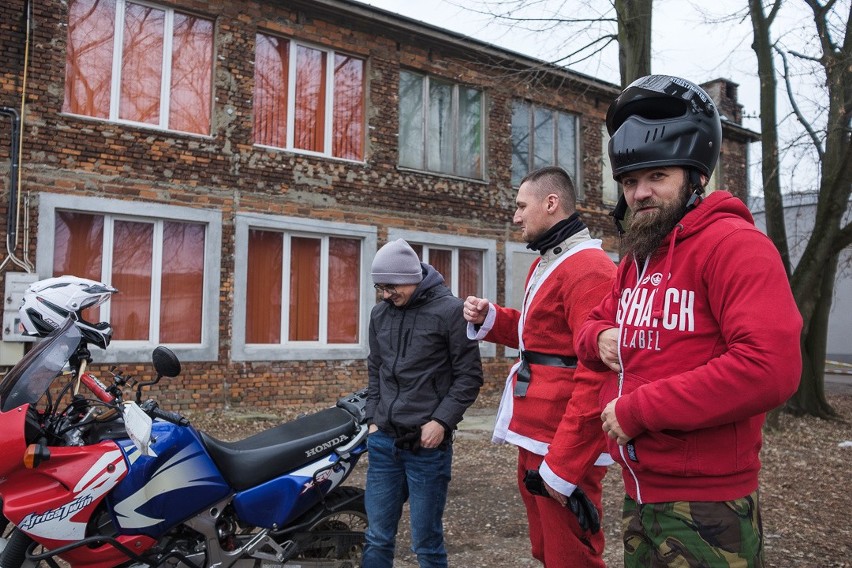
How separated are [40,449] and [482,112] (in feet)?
40.7

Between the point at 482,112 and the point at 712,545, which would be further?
the point at 482,112

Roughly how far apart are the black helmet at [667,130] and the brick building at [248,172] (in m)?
8.26

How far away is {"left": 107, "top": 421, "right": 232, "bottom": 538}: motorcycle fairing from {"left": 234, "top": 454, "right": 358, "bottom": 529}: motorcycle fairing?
126mm

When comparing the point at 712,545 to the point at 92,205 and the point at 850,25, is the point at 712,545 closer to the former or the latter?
the point at 92,205

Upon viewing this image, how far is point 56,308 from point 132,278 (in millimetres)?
7416

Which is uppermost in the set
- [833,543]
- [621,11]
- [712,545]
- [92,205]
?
[621,11]

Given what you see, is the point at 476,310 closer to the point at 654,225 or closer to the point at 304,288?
the point at 654,225

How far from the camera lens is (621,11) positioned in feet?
26.9

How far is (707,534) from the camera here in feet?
6.04

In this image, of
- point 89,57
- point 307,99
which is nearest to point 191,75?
point 89,57

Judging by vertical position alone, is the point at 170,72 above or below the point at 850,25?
below

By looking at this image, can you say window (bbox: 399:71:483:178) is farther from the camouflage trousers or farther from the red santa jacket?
the camouflage trousers

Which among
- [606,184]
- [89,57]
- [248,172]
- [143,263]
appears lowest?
[143,263]

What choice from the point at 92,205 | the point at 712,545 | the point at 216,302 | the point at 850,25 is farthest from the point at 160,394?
the point at 850,25
